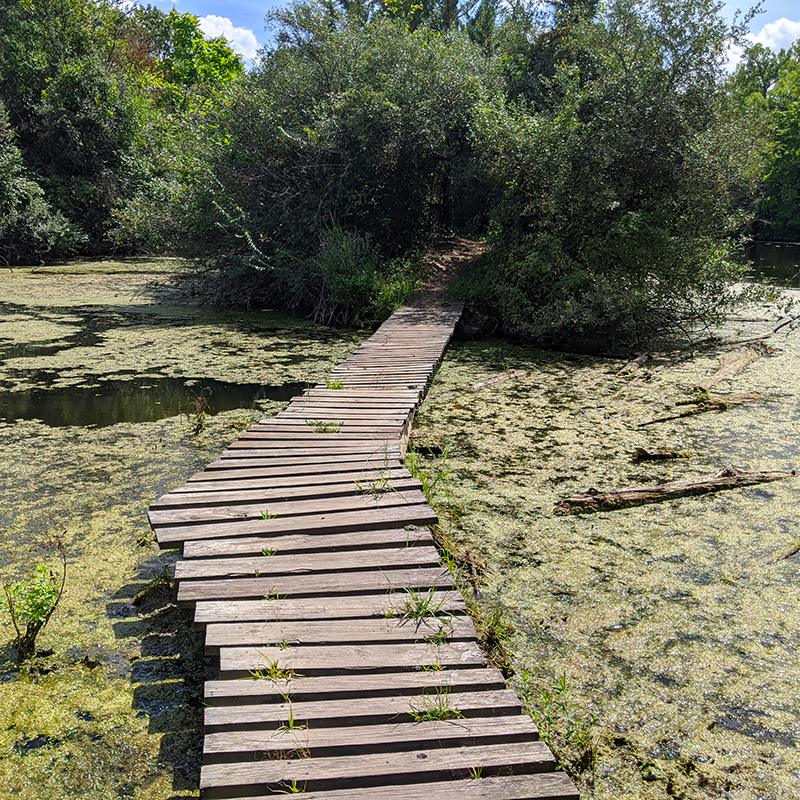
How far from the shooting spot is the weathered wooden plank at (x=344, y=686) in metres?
1.80

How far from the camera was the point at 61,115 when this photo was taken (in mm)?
13883

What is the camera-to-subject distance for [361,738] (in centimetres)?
166

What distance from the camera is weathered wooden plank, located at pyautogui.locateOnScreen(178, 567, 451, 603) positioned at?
2250 millimetres

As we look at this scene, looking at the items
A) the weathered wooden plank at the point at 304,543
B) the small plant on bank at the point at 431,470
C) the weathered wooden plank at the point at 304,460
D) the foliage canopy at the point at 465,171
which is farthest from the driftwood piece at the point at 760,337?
the weathered wooden plank at the point at 304,543

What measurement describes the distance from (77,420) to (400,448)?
247cm

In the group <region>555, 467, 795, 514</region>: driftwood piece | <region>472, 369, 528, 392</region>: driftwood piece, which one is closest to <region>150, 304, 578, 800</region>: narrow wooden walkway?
<region>555, 467, 795, 514</region>: driftwood piece

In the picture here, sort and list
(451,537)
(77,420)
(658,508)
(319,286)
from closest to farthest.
→ 1. (451,537)
2. (658,508)
3. (77,420)
4. (319,286)

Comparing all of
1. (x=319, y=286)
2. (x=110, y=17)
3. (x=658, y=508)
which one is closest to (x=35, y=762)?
(x=658, y=508)

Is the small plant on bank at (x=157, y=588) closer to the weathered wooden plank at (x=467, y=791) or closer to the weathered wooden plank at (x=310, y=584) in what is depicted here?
the weathered wooden plank at (x=310, y=584)

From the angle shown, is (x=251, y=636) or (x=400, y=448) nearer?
(x=251, y=636)

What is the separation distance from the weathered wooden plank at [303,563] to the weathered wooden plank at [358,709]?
1.97 feet

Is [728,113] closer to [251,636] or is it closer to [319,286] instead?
[319,286]

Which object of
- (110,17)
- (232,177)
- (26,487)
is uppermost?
(110,17)

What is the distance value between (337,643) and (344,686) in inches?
7.2
